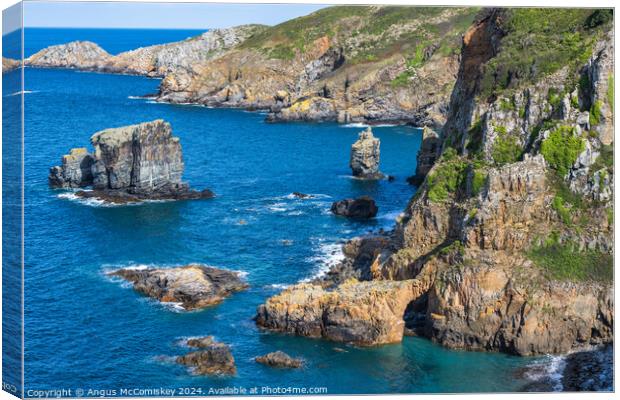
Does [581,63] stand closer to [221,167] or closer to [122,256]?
[122,256]

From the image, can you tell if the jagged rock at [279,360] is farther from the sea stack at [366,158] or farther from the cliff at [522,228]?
the sea stack at [366,158]

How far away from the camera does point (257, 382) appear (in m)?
67.8

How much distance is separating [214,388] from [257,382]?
3.85 metres

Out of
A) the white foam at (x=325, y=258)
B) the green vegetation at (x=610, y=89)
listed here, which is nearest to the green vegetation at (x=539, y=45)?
the green vegetation at (x=610, y=89)

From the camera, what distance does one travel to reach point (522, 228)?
75.6m

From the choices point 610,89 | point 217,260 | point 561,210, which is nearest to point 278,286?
point 217,260

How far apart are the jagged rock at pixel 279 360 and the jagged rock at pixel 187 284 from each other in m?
13.3

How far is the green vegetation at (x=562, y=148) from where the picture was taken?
251 ft

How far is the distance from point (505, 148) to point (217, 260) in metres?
29.5

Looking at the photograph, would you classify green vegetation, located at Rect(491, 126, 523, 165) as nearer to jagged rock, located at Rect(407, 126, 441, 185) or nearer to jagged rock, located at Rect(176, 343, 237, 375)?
jagged rock, located at Rect(176, 343, 237, 375)

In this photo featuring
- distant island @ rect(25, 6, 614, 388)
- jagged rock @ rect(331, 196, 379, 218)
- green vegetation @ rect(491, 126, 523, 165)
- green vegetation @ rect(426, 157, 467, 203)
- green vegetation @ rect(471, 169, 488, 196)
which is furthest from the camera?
jagged rock @ rect(331, 196, 379, 218)

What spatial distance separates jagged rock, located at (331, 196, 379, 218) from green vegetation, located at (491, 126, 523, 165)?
32.2 meters

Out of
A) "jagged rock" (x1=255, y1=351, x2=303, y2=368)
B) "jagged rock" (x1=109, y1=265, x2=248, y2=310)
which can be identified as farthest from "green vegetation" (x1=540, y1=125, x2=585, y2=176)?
"jagged rock" (x1=109, y1=265, x2=248, y2=310)

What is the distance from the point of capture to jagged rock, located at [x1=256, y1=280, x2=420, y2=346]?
7475 centimetres
